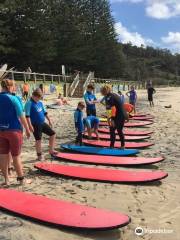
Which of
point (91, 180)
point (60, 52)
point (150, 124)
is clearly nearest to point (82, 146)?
point (91, 180)

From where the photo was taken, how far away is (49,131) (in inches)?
368

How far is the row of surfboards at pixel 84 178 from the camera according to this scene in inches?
221

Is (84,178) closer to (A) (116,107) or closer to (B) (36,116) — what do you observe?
(B) (36,116)

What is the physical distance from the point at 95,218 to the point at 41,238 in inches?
29.0

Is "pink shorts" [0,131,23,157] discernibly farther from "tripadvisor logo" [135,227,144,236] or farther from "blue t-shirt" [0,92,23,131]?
"tripadvisor logo" [135,227,144,236]

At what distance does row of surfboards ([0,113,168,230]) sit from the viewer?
561 cm

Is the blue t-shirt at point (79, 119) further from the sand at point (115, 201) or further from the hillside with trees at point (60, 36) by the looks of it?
the hillside with trees at point (60, 36)

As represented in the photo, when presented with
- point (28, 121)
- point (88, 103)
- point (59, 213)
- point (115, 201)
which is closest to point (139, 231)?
point (59, 213)

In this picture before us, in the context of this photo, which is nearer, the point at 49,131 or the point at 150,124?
the point at 49,131

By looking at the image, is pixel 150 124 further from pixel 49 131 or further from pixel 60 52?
pixel 60 52

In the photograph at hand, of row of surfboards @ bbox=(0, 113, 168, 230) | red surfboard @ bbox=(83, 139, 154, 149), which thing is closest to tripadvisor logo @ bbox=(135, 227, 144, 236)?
row of surfboards @ bbox=(0, 113, 168, 230)

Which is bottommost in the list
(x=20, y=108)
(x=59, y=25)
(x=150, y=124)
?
(x=150, y=124)

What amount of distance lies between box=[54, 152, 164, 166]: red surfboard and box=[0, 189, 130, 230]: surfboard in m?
2.75

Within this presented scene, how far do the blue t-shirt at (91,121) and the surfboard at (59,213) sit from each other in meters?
5.54
